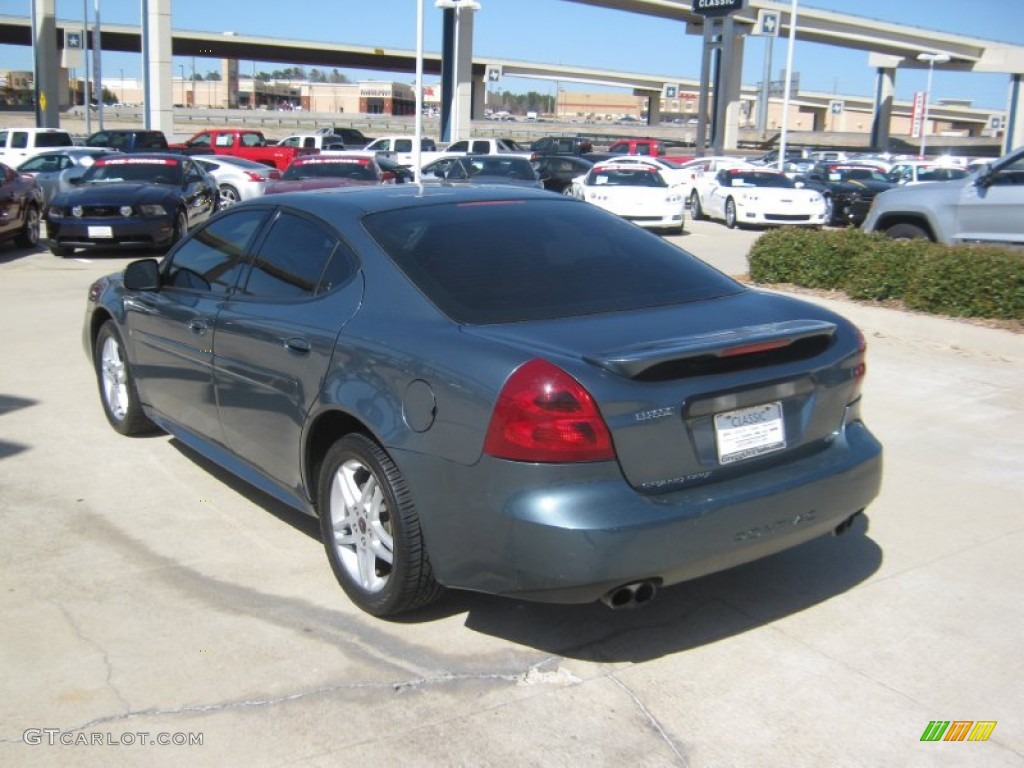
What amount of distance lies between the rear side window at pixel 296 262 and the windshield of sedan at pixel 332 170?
15.1 meters

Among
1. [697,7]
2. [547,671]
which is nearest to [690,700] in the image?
[547,671]

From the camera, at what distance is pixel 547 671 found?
3.84 m

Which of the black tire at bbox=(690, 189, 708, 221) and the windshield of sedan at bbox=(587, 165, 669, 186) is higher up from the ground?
the windshield of sedan at bbox=(587, 165, 669, 186)

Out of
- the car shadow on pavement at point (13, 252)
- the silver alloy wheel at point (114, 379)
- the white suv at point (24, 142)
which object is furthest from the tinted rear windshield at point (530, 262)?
the white suv at point (24, 142)

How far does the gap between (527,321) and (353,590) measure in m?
1.28

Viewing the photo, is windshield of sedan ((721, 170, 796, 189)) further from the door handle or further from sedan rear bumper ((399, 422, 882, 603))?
sedan rear bumper ((399, 422, 882, 603))

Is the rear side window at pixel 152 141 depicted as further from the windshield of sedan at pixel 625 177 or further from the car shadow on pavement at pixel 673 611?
the car shadow on pavement at pixel 673 611

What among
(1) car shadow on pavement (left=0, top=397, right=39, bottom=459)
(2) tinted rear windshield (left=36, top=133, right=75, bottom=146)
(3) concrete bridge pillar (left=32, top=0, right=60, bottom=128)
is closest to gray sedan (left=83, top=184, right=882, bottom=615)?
(1) car shadow on pavement (left=0, top=397, right=39, bottom=459)

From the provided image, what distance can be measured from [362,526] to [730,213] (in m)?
20.4

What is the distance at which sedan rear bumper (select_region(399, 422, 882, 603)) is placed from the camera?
11.3 feet

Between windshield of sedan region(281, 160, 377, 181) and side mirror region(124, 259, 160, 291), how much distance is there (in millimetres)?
14279

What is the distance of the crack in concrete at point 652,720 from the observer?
10.9 ft

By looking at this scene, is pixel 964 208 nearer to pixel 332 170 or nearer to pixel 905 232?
pixel 905 232

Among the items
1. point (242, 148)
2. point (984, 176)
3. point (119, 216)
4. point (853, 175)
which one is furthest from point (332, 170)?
point (242, 148)
